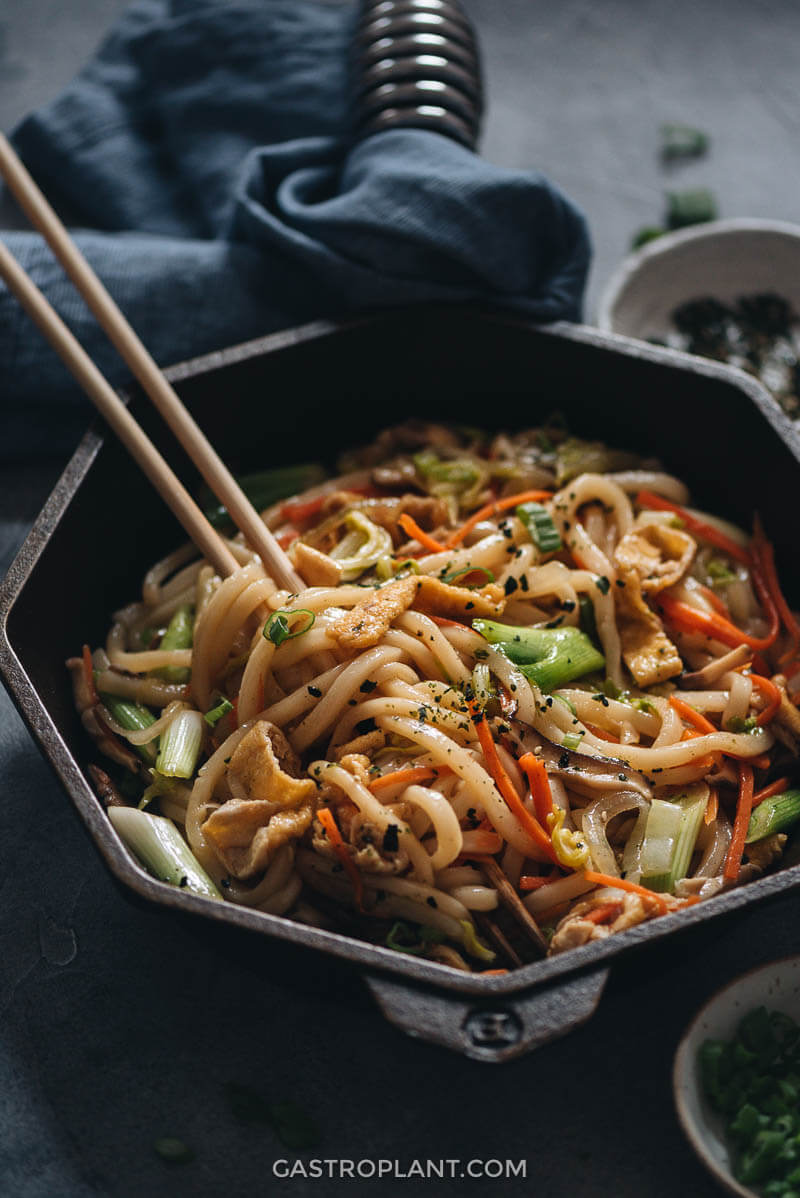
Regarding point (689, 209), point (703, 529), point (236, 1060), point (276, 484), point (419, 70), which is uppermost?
point (419, 70)

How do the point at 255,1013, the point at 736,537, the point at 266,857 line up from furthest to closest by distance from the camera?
1. the point at 736,537
2. the point at 255,1013
3. the point at 266,857

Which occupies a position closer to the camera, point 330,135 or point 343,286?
point 343,286

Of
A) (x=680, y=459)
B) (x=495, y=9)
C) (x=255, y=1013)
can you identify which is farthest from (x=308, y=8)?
(x=255, y=1013)

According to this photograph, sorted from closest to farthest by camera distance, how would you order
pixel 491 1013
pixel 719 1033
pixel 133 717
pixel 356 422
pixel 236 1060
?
pixel 491 1013 < pixel 719 1033 < pixel 236 1060 < pixel 133 717 < pixel 356 422

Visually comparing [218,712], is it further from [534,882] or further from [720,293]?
[720,293]

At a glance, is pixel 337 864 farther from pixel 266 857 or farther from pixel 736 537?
pixel 736 537

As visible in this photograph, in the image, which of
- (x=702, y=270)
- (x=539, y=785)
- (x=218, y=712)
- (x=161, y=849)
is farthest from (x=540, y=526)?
(x=702, y=270)

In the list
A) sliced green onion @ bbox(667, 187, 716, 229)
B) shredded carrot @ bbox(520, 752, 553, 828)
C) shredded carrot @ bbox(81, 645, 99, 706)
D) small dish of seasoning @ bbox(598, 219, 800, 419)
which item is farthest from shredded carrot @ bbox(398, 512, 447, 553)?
sliced green onion @ bbox(667, 187, 716, 229)
